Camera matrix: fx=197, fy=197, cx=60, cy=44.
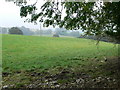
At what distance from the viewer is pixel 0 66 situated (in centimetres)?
709

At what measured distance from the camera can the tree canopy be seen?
523 cm

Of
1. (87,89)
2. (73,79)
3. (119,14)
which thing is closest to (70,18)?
(119,14)

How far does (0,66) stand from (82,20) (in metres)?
3.47

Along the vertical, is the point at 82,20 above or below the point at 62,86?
above

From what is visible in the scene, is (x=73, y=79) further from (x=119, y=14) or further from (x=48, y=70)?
(x=119, y=14)

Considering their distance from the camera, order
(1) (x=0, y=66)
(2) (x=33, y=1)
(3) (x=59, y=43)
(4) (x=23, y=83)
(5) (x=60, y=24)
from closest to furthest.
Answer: (4) (x=23, y=83) → (2) (x=33, y=1) → (5) (x=60, y=24) → (1) (x=0, y=66) → (3) (x=59, y=43)

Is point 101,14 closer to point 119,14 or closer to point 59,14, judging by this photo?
point 119,14

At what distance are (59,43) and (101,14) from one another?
10.1 meters

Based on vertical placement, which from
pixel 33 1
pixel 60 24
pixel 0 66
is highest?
pixel 33 1

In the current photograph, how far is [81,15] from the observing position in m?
5.52

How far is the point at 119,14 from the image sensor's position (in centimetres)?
525

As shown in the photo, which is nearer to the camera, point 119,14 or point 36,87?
point 36,87

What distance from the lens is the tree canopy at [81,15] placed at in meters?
5.23

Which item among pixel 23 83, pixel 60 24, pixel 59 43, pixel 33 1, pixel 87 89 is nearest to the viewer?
pixel 87 89
